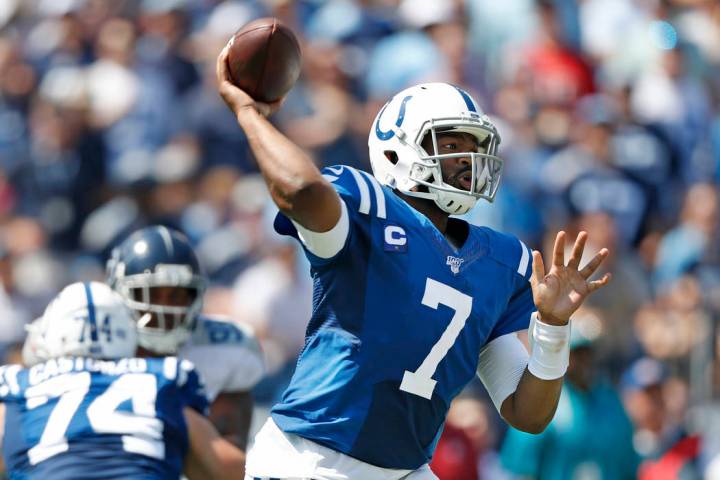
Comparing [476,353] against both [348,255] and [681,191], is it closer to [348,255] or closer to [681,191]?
[348,255]

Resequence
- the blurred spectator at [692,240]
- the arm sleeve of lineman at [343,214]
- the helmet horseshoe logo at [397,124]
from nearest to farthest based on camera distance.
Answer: the arm sleeve of lineman at [343,214]
the helmet horseshoe logo at [397,124]
the blurred spectator at [692,240]

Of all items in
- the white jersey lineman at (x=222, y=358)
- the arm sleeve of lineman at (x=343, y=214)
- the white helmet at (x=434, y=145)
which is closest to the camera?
the arm sleeve of lineman at (x=343, y=214)

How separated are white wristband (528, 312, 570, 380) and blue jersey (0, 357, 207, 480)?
1.35 meters

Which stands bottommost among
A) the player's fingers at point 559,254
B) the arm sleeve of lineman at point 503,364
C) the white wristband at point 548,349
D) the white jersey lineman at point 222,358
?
the white jersey lineman at point 222,358

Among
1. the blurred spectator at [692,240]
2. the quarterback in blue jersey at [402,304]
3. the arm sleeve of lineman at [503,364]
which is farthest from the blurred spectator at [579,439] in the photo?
the quarterback in blue jersey at [402,304]

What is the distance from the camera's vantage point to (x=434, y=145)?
164 inches

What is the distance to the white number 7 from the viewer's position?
13.1 feet

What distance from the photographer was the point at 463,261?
4129 mm

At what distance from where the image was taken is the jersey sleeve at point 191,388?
4914 millimetres

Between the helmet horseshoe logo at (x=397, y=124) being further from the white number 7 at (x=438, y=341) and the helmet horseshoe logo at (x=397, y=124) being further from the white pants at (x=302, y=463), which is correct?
the white pants at (x=302, y=463)

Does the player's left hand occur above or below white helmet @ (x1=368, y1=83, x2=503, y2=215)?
below

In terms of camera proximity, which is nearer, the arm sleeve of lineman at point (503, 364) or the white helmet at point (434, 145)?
the white helmet at point (434, 145)

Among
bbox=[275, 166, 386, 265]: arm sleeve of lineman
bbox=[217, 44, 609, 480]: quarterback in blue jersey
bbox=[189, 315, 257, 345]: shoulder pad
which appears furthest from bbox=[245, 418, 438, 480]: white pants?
bbox=[189, 315, 257, 345]: shoulder pad

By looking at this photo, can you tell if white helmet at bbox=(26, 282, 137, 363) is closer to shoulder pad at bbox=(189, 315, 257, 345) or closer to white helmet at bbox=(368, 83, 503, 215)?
shoulder pad at bbox=(189, 315, 257, 345)
